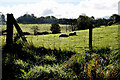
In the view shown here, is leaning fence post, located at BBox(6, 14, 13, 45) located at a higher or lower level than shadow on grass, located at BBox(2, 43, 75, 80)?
higher

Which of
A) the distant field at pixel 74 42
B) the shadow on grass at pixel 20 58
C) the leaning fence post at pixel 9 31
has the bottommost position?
the shadow on grass at pixel 20 58

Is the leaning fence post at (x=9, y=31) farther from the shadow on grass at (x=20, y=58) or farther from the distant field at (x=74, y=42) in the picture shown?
the distant field at (x=74, y=42)

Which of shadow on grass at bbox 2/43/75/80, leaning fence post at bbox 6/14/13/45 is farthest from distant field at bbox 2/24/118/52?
leaning fence post at bbox 6/14/13/45

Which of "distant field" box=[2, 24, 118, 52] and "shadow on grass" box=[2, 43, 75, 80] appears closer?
"shadow on grass" box=[2, 43, 75, 80]

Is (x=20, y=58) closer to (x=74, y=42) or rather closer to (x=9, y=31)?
(x=9, y=31)

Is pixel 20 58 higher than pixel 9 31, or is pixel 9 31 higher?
pixel 9 31

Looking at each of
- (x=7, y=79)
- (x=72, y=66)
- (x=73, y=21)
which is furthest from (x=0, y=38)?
(x=73, y=21)

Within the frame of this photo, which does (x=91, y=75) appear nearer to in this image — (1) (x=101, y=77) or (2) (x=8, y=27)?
(1) (x=101, y=77)

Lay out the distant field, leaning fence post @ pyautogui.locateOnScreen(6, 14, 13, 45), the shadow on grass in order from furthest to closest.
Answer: the distant field
leaning fence post @ pyautogui.locateOnScreen(6, 14, 13, 45)
the shadow on grass

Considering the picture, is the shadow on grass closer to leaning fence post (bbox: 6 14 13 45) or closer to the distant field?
leaning fence post (bbox: 6 14 13 45)

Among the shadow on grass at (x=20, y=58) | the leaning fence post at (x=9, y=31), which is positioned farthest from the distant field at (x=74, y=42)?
the leaning fence post at (x=9, y=31)

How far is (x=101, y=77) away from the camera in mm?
4746

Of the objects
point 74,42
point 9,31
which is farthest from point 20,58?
point 74,42

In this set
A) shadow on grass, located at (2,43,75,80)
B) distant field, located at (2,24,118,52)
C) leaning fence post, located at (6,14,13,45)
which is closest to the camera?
shadow on grass, located at (2,43,75,80)
